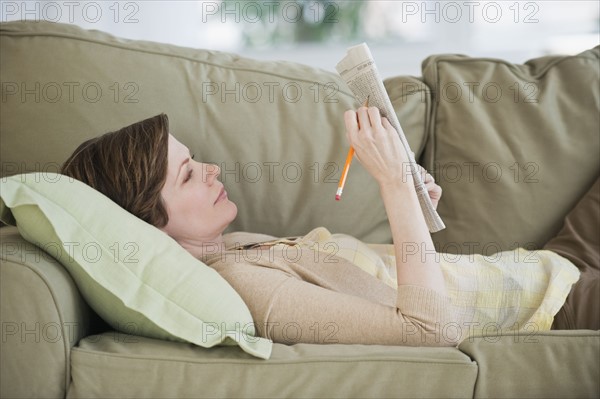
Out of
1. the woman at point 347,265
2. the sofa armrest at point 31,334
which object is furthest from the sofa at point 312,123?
the sofa armrest at point 31,334

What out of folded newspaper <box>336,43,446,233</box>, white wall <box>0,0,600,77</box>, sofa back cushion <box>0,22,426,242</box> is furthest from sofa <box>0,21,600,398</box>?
Result: white wall <box>0,0,600,77</box>

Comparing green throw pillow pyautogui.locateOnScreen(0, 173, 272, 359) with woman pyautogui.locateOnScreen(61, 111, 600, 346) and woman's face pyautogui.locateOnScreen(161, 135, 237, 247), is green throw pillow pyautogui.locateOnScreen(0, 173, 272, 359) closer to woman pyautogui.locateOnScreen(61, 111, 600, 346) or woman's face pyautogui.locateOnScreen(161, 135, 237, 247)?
woman pyautogui.locateOnScreen(61, 111, 600, 346)

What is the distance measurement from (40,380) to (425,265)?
0.65 meters

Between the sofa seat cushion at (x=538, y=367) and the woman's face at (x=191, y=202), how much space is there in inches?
22.6

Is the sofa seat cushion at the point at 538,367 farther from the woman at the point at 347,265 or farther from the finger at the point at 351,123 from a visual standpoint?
the finger at the point at 351,123

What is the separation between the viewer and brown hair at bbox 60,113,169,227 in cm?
137

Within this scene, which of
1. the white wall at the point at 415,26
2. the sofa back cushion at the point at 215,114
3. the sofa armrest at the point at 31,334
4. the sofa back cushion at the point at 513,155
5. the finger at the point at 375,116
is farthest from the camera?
the white wall at the point at 415,26

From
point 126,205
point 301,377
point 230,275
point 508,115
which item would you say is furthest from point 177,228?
point 508,115

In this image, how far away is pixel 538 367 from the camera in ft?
3.70

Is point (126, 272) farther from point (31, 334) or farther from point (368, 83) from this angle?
point (368, 83)

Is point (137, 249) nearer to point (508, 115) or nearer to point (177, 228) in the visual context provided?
point (177, 228)

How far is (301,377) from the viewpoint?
1.09m

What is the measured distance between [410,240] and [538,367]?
0.96 feet

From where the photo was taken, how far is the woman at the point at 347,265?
1.20 meters
